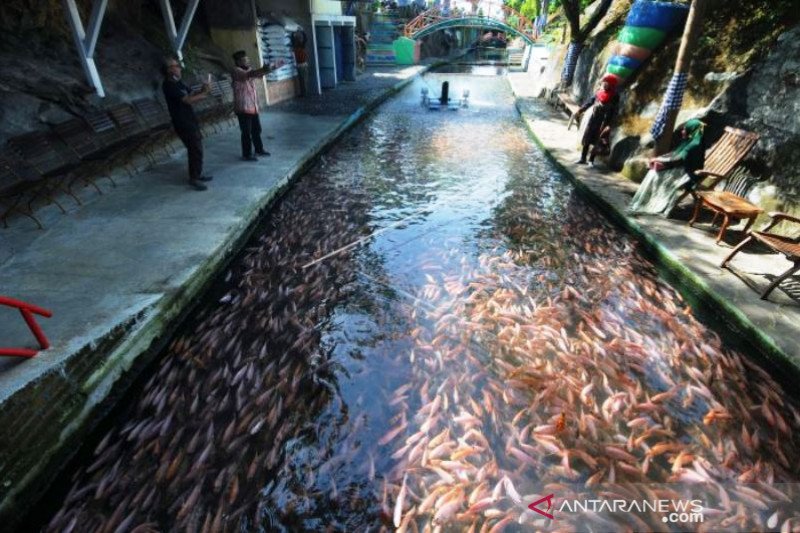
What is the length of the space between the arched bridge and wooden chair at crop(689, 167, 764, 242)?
116 ft

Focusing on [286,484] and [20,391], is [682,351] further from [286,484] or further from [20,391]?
[20,391]

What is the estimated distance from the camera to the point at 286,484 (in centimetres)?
364

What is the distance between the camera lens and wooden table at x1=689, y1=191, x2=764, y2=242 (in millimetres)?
6348

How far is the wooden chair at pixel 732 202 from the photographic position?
637cm

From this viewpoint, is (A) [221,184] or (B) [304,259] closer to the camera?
(B) [304,259]

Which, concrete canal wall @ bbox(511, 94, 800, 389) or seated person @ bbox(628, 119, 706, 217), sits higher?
seated person @ bbox(628, 119, 706, 217)

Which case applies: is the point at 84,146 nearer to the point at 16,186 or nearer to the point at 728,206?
the point at 16,186

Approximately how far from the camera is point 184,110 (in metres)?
7.73

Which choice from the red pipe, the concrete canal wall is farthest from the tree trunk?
the red pipe

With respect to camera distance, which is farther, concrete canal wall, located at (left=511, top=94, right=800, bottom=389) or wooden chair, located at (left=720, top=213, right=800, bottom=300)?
wooden chair, located at (left=720, top=213, right=800, bottom=300)

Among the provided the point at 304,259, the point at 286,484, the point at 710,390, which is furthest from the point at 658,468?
the point at 304,259

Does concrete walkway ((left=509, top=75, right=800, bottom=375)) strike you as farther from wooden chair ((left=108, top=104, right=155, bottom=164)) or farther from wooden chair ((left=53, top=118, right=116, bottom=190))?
wooden chair ((left=53, top=118, right=116, bottom=190))

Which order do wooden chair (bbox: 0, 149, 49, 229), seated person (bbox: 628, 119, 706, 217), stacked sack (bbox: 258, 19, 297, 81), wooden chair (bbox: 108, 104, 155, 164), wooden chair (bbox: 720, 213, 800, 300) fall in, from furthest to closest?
1. stacked sack (bbox: 258, 19, 297, 81)
2. wooden chair (bbox: 108, 104, 155, 164)
3. seated person (bbox: 628, 119, 706, 217)
4. wooden chair (bbox: 0, 149, 49, 229)
5. wooden chair (bbox: 720, 213, 800, 300)

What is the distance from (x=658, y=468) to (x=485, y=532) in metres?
1.79
